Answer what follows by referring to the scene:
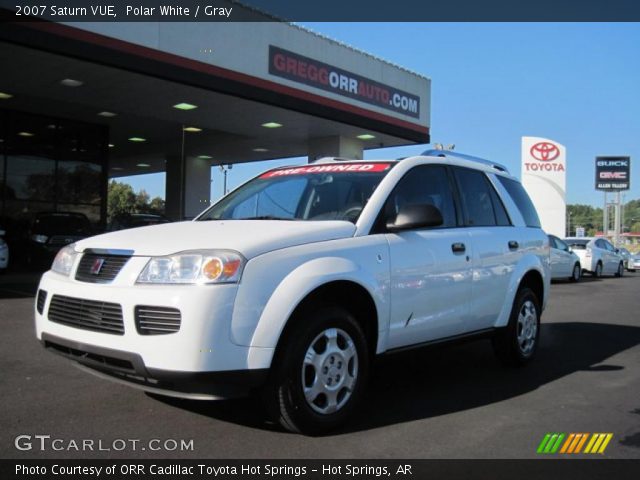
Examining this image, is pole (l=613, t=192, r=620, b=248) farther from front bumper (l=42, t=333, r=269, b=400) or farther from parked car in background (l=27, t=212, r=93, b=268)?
front bumper (l=42, t=333, r=269, b=400)

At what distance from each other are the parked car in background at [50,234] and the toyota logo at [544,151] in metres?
29.6

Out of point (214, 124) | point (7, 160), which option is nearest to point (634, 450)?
point (214, 124)

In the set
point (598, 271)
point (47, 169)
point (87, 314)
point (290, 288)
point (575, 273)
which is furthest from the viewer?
point (598, 271)

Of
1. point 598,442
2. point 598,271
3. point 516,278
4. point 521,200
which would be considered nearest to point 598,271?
point 598,271

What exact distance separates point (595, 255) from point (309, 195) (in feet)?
62.7

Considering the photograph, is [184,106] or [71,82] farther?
[184,106]

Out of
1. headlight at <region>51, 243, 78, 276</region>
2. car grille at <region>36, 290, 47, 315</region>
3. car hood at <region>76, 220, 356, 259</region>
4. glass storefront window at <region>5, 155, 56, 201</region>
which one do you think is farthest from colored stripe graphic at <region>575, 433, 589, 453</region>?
glass storefront window at <region>5, 155, 56, 201</region>

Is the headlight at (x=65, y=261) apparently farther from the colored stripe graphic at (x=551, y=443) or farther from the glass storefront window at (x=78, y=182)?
the glass storefront window at (x=78, y=182)

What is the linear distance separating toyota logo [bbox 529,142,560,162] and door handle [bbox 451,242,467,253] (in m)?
35.3

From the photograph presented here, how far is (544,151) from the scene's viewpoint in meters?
37.6

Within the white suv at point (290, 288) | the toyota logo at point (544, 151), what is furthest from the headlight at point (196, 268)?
the toyota logo at point (544, 151)

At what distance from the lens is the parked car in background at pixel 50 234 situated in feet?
50.3

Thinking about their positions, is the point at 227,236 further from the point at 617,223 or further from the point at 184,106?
the point at 617,223

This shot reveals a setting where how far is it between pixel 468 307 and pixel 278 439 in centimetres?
214
